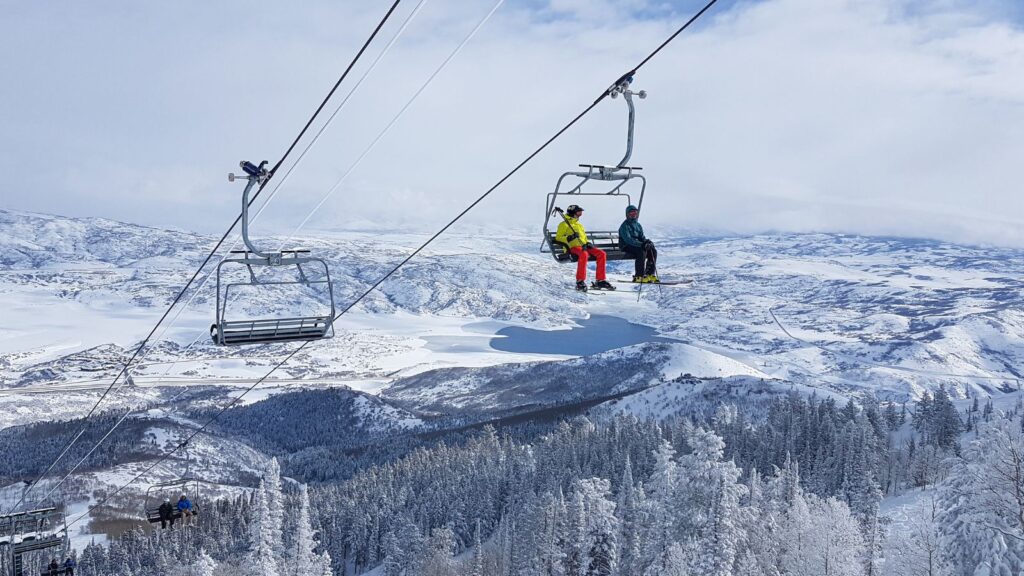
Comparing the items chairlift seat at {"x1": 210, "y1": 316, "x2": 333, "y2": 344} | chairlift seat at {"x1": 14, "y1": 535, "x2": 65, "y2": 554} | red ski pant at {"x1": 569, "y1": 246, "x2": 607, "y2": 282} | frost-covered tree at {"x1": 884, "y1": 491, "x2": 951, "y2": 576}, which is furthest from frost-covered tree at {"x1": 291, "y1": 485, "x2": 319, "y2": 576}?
chairlift seat at {"x1": 210, "y1": 316, "x2": 333, "y2": 344}

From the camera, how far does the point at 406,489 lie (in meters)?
80.4

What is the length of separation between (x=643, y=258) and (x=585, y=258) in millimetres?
1329

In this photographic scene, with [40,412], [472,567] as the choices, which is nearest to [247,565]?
[472,567]

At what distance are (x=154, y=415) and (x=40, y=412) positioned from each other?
44068mm

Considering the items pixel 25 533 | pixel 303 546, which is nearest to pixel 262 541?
pixel 303 546

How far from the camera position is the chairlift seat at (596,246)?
1599 centimetres

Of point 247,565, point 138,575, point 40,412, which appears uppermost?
point 247,565

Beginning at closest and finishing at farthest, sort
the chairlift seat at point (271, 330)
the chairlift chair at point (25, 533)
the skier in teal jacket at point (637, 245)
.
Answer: the chairlift seat at point (271, 330) → the skier in teal jacket at point (637, 245) → the chairlift chair at point (25, 533)

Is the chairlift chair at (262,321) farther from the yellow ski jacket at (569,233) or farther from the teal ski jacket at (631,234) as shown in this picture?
the teal ski jacket at (631,234)

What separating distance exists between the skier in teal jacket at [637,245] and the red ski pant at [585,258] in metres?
0.58

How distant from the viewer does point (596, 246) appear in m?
16.7

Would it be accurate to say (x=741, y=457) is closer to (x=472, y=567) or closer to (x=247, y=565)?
(x=472, y=567)

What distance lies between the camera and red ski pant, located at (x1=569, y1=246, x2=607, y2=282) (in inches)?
620

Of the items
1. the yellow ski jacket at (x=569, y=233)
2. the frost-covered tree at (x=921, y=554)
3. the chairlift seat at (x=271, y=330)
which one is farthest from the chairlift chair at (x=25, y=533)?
the frost-covered tree at (x=921, y=554)
